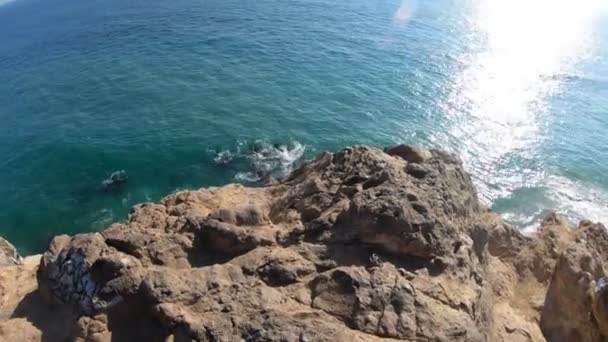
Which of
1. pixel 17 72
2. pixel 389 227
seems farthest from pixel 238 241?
pixel 17 72

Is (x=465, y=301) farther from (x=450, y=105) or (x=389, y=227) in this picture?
(x=450, y=105)

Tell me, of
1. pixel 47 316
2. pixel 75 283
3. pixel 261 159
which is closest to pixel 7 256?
pixel 47 316

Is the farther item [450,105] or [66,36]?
[66,36]

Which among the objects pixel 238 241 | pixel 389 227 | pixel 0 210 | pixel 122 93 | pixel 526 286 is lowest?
pixel 0 210

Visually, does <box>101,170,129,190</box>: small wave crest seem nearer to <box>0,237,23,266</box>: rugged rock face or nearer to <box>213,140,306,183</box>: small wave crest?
<box>213,140,306,183</box>: small wave crest

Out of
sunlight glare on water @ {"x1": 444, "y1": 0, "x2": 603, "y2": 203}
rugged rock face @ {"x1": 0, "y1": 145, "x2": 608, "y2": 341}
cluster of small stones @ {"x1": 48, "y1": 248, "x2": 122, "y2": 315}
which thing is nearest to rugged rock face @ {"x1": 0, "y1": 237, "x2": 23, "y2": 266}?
rugged rock face @ {"x1": 0, "y1": 145, "x2": 608, "y2": 341}

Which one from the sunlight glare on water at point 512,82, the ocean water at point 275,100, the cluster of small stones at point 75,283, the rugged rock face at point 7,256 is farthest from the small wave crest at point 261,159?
the cluster of small stones at point 75,283

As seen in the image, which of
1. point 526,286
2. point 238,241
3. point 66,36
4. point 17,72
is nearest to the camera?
point 238,241

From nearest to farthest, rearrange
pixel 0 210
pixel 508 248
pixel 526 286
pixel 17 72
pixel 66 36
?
pixel 526 286, pixel 508 248, pixel 0 210, pixel 17 72, pixel 66 36

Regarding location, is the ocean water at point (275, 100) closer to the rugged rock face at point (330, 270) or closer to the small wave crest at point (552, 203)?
the small wave crest at point (552, 203)
